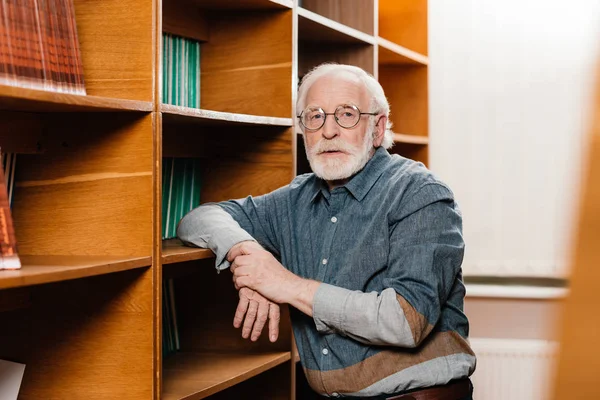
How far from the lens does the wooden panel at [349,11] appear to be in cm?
277

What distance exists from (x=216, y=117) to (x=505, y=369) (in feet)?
6.34

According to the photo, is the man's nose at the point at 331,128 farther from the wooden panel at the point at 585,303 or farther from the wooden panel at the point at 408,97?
the wooden panel at the point at 585,303

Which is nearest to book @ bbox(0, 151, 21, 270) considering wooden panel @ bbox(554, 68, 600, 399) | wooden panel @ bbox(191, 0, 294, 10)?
wooden panel @ bbox(191, 0, 294, 10)

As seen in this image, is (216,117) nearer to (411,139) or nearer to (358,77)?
(358,77)

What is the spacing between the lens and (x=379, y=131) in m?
1.99

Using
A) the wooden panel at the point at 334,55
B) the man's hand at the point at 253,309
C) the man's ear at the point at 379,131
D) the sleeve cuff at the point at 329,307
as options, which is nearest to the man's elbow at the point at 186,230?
the man's hand at the point at 253,309

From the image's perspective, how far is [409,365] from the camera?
69.2 inches

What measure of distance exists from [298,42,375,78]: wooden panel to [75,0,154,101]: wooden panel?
49.9 inches

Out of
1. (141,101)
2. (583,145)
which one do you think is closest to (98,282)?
(141,101)

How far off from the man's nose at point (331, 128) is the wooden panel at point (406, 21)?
1.56 metres

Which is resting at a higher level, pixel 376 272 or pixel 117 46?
pixel 117 46

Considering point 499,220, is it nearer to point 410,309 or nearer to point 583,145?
point 410,309

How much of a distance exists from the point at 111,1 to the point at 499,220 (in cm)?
217

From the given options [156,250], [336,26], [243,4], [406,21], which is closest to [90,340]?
[156,250]
